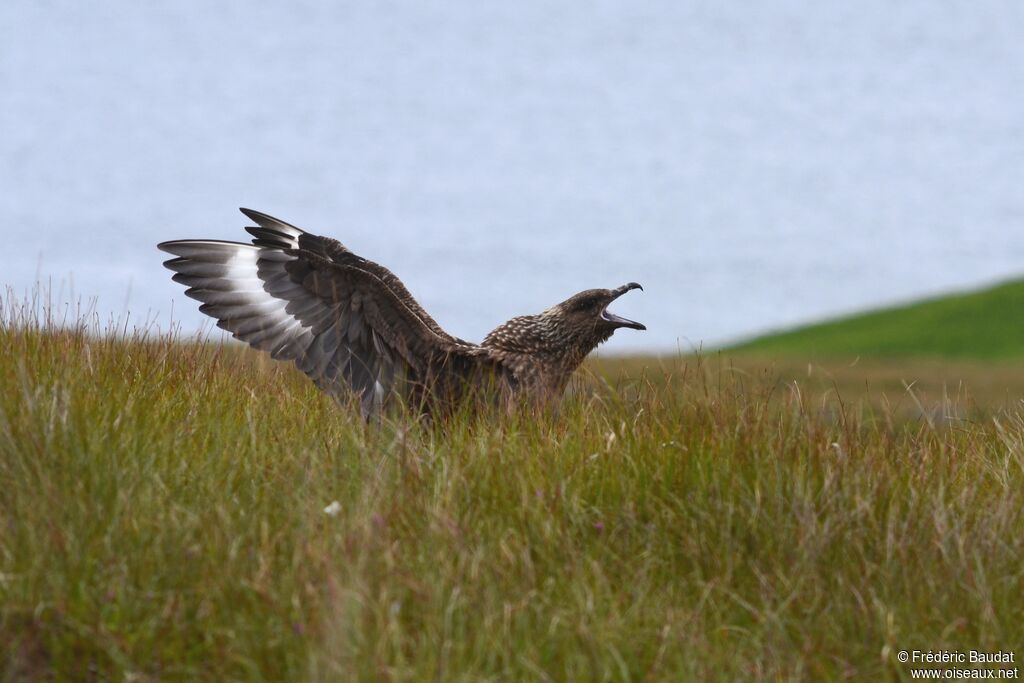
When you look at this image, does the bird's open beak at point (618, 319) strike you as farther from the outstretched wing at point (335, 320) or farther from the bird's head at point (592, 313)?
the outstretched wing at point (335, 320)

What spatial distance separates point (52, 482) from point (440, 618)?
5.17ft

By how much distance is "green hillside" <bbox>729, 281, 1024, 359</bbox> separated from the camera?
117ft

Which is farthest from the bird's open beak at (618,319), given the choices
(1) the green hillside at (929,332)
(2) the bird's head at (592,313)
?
(1) the green hillside at (929,332)

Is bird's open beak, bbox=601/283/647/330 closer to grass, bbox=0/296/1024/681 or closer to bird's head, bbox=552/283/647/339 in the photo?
bird's head, bbox=552/283/647/339

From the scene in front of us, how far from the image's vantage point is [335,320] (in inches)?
239

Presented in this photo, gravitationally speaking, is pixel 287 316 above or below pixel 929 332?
below

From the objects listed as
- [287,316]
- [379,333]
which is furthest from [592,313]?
[287,316]

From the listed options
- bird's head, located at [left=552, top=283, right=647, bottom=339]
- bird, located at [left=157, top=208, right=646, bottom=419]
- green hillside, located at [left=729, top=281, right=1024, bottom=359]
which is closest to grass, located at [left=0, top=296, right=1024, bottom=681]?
bird, located at [left=157, top=208, right=646, bottom=419]

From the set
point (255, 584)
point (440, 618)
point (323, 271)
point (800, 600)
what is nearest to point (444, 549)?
point (440, 618)

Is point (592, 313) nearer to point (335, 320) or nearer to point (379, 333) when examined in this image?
point (379, 333)

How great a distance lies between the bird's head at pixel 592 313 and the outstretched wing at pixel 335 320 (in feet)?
1.79

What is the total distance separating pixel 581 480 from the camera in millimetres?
4676

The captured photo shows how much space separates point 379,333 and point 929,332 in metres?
34.4

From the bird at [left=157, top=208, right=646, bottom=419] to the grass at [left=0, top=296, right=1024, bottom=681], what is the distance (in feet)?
1.51
